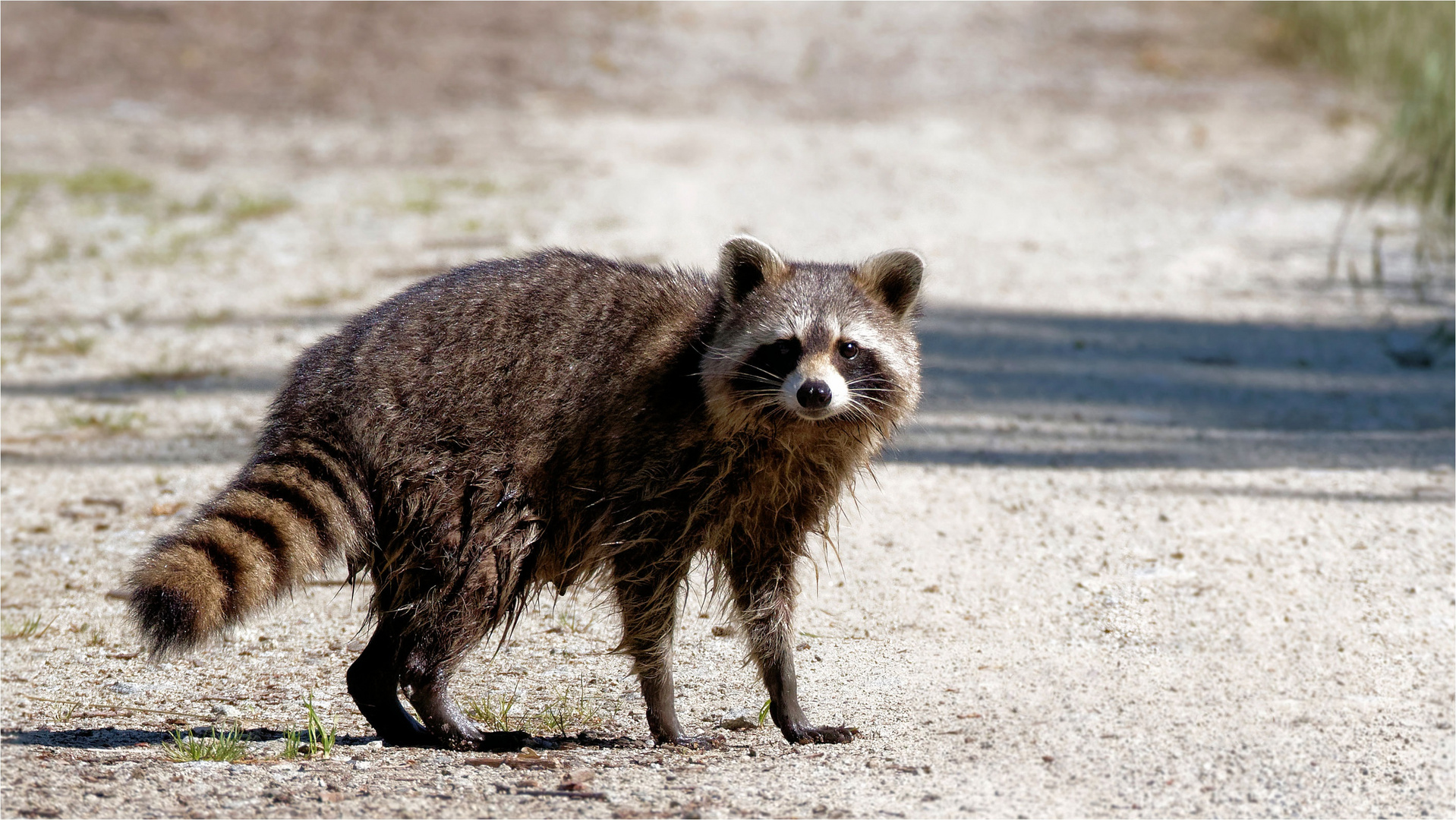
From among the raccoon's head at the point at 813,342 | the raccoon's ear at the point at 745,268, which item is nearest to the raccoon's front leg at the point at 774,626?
the raccoon's head at the point at 813,342

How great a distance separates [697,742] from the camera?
3992 millimetres

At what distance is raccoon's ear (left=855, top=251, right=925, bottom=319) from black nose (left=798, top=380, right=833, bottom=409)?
57 cm

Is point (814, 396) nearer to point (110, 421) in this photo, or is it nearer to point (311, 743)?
point (311, 743)

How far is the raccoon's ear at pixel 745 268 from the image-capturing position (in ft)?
13.3

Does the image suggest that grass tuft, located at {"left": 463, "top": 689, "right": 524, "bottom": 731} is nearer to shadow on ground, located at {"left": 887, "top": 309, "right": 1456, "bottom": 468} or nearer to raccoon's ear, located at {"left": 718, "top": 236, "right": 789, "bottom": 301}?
raccoon's ear, located at {"left": 718, "top": 236, "right": 789, "bottom": 301}

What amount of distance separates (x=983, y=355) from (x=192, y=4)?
9558 millimetres

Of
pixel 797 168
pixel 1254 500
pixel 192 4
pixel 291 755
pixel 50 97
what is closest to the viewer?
pixel 291 755

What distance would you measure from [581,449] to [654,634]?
557 millimetres

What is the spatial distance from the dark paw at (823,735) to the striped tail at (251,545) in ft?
4.34

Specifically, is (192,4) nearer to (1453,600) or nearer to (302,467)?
(302,467)

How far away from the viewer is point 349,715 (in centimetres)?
417

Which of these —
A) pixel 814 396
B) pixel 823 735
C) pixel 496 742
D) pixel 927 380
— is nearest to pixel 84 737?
pixel 496 742

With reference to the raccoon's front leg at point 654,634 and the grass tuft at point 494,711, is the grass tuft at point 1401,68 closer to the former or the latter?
the raccoon's front leg at point 654,634

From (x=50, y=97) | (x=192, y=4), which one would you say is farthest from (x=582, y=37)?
(x=50, y=97)
